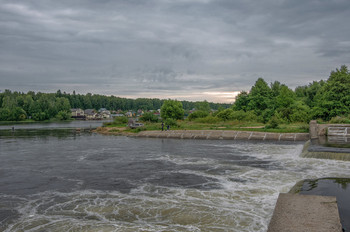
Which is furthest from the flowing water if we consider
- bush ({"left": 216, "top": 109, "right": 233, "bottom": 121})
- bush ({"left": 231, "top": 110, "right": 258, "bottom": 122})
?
bush ({"left": 216, "top": 109, "right": 233, "bottom": 121})

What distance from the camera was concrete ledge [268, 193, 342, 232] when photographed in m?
6.66

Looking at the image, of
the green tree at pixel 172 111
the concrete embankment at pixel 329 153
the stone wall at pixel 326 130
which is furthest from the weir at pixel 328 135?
the green tree at pixel 172 111

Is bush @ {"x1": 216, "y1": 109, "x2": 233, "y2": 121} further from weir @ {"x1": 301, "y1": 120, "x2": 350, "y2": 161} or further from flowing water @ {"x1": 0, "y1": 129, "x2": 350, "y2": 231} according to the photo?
flowing water @ {"x1": 0, "y1": 129, "x2": 350, "y2": 231}

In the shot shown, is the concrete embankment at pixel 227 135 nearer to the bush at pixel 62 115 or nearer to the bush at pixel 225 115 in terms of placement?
the bush at pixel 225 115

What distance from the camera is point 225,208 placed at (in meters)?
10.6

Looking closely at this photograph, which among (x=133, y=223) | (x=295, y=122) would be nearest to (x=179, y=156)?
(x=133, y=223)

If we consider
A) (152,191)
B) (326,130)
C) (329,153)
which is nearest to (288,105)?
(326,130)

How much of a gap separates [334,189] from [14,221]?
40.3ft

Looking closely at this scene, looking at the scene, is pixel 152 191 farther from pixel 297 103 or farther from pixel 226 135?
pixel 297 103

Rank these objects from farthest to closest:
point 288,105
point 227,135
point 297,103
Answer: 1. point 288,105
2. point 297,103
3. point 227,135

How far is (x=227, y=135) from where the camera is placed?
36844 millimetres

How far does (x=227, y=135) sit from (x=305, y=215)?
2968 cm

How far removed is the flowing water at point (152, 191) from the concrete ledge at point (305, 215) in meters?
1.29

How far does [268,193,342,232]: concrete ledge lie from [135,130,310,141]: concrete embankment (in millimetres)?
24961
